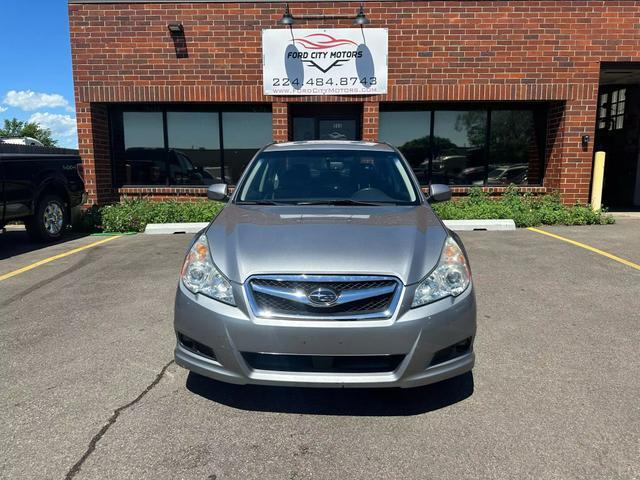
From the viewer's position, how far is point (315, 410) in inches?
116

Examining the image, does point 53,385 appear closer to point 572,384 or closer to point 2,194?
point 572,384

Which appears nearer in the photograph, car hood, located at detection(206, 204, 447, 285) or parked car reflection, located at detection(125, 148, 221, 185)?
car hood, located at detection(206, 204, 447, 285)

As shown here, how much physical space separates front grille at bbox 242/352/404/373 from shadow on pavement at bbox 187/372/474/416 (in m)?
0.42

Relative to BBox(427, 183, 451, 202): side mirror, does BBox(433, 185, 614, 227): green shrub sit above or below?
below

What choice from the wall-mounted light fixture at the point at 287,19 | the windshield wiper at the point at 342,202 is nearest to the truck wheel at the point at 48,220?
the wall-mounted light fixture at the point at 287,19

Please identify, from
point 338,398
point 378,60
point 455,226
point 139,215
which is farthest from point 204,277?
point 378,60

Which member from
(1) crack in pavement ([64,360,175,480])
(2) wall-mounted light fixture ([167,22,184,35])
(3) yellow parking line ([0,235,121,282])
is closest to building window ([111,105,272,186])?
(2) wall-mounted light fixture ([167,22,184,35])

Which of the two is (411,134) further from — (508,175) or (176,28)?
(176,28)

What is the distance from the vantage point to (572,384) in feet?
10.7

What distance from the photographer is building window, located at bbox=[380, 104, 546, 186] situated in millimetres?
10781

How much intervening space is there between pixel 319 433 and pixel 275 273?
94 cm

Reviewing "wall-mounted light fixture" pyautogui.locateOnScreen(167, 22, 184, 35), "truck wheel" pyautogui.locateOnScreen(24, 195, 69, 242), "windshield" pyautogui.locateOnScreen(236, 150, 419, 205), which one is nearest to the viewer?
"windshield" pyautogui.locateOnScreen(236, 150, 419, 205)

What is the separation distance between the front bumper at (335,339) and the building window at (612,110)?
48.8ft

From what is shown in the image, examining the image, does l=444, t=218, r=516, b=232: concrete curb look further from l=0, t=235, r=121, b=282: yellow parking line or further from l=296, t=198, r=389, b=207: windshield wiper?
l=0, t=235, r=121, b=282: yellow parking line
